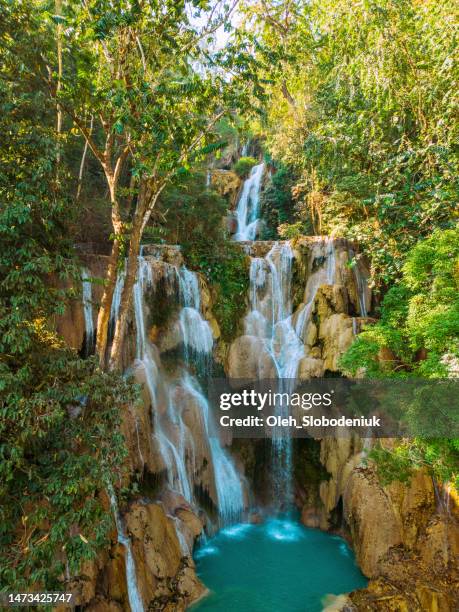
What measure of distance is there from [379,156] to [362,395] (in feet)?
23.3

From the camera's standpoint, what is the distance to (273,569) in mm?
9523

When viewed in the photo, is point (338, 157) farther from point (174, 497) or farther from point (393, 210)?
point (174, 497)

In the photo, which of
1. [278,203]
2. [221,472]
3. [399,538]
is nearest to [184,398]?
[221,472]

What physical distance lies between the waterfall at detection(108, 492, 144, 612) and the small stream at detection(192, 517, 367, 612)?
53.3 inches

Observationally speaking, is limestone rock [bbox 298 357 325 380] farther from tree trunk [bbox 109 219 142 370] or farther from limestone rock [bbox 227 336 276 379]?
tree trunk [bbox 109 219 142 370]

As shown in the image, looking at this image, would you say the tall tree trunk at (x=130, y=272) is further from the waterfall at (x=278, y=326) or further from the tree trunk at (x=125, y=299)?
the waterfall at (x=278, y=326)

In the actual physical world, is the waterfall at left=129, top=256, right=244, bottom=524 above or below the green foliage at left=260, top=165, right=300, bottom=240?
below

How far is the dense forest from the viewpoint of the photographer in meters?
5.59

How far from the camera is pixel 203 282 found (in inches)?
528

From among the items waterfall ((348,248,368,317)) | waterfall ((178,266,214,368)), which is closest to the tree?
waterfall ((178,266,214,368))

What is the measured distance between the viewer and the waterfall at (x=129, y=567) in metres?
7.48

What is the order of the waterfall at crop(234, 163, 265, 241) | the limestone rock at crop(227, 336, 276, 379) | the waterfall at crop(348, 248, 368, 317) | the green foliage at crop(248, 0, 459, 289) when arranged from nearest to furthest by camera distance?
1. the green foliage at crop(248, 0, 459, 289)
2. the limestone rock at crop(227, 336, 276, 379)
3. the waterfall at crop(348, 248, 368, 317)
4. the waterfall at crop(234, 163, 265, 241)

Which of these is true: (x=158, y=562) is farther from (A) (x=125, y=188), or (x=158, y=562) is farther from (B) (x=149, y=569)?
(A) (x=125, y=188)

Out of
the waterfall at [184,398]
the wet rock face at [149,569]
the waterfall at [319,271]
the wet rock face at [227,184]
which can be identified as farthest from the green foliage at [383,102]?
the wet rock face at [227,184]
